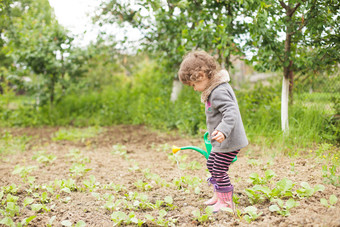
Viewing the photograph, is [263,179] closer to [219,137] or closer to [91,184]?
[219,137]

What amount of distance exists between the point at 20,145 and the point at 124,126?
231cm

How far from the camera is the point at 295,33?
3.70m

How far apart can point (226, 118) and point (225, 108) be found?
9 cm

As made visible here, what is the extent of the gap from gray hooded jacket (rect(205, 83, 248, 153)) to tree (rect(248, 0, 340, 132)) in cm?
156

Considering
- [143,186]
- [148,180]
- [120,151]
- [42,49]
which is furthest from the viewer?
[42,49]

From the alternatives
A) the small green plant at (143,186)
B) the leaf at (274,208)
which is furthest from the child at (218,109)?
the small green plant at (143,186)

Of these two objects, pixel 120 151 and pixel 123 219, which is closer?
pixel 123 219

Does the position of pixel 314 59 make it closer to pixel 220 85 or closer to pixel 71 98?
pixel 220 85

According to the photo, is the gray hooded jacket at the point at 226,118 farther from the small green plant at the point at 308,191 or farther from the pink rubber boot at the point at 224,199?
the small green plant at the point at 308,191

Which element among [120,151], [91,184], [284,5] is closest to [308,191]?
[91,184]

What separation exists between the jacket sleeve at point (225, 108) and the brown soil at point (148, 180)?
2.13 ft

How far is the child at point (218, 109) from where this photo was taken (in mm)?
2133

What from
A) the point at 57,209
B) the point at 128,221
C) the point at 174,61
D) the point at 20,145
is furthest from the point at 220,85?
the point at 20,145

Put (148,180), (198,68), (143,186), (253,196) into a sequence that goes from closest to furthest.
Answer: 1. (198,68)
2. (253,196)
3. (143,186)
4. (148,180)
